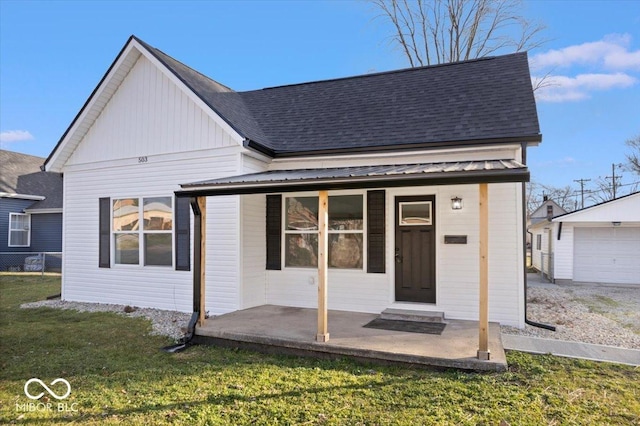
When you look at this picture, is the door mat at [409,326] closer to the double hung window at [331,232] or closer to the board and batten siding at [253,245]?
the double hung window at [331,232]

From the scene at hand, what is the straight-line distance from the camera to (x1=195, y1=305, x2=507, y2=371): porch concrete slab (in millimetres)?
4492

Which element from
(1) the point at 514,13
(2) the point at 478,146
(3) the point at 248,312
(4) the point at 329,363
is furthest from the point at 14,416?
(1) the point at 514,13

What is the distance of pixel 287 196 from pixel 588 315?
273 inches

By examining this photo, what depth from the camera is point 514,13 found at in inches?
695

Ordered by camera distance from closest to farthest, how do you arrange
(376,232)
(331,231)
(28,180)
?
(376,232), (331,231), (28,180)

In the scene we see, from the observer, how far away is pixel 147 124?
837 centimetres

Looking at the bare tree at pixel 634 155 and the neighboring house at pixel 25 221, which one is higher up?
the bare tree at pixel 634 155

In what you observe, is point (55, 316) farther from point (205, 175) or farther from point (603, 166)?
point (603, 166)

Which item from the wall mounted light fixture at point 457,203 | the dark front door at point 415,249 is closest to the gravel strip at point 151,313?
the dark front door at point 415,249

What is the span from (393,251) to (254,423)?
14.8 feet

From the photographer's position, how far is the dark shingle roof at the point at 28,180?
18.1 m

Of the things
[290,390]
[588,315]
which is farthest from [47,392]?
[588,315]

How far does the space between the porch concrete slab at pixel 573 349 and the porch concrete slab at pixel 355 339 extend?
33 cm

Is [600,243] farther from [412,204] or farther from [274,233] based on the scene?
[274,233]
